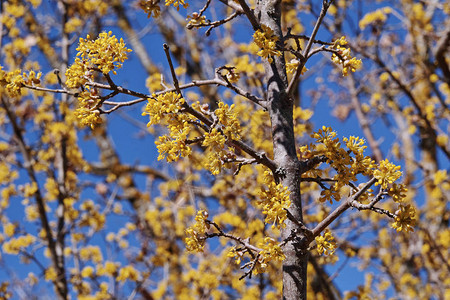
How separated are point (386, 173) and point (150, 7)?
156 centimetres

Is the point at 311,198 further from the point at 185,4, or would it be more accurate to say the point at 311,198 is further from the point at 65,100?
the point at 185,4

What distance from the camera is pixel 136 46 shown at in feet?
45.6

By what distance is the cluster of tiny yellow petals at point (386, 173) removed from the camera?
6.39 feet

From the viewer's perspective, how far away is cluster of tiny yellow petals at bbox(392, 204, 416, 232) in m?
1.94

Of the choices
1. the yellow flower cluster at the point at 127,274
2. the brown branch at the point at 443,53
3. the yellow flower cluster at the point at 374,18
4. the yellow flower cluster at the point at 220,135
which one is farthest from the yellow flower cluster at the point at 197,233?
the yellow flower cluster at the point at 374,18

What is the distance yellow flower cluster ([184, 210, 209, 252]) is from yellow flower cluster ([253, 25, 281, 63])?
2.83ft

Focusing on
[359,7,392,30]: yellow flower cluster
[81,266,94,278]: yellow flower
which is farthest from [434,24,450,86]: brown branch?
[81,266,94,278]: yellow flower

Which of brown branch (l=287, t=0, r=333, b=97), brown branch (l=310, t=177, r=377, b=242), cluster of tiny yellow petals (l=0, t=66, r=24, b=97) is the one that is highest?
cluster of tiny yellow petals (l=0, t=66, r=24, b=97)

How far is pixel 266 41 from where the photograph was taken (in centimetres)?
207

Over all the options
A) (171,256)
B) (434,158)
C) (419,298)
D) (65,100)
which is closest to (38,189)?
(65,100)

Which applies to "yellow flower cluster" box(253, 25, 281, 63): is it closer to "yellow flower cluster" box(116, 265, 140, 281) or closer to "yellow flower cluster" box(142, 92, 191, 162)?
"yellow flower cluster" box(142, 92, 191, 162)

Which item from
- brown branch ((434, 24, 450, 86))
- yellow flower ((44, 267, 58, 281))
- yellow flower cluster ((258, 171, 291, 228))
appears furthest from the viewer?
brown branch ((434, 24, 450, 86))

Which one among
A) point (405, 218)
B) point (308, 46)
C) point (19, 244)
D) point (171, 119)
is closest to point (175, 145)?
point (171, 119)

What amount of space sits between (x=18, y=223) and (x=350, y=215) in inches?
205
